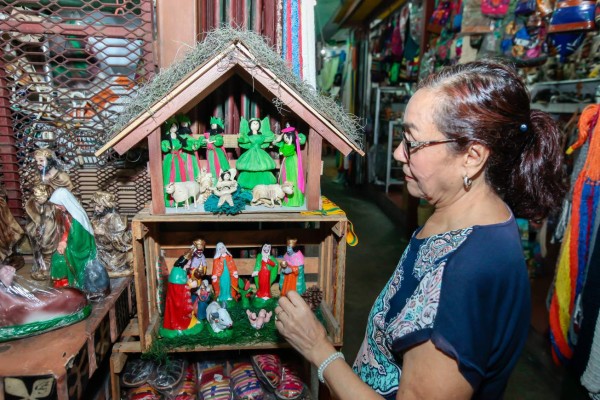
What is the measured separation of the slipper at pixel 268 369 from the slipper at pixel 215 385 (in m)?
0.15

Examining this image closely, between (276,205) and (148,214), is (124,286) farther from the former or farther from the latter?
(276,205)

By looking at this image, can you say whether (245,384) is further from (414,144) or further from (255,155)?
(414,144)

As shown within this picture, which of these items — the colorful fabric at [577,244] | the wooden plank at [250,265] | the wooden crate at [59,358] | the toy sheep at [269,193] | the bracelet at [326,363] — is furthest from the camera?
the colorful fabric at [577,244]

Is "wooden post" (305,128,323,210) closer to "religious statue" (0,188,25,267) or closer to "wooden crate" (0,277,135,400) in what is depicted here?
"wooden crate" (0,277,135,400)

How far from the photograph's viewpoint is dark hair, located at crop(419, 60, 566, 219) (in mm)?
→ 877

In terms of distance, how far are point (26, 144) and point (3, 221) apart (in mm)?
346

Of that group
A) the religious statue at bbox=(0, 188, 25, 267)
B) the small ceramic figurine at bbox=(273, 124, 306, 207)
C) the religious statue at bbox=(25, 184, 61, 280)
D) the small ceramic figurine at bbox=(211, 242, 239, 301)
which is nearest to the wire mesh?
the religious statue at bbox=(0, 188, 25, 267)

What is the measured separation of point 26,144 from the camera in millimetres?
1741

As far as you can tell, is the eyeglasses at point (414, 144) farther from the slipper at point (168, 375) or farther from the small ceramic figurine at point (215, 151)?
the slipper at point (168, 375)

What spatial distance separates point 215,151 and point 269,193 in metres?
0.30

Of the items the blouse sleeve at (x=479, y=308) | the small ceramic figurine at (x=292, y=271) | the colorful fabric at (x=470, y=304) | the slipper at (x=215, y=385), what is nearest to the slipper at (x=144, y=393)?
the slipper at (x=215, y=385)

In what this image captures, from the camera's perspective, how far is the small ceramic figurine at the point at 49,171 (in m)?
1.52

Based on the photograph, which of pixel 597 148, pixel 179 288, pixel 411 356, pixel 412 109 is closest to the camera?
pixel 411 356

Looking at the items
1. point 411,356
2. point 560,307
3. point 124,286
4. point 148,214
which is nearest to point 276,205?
point 148,214
